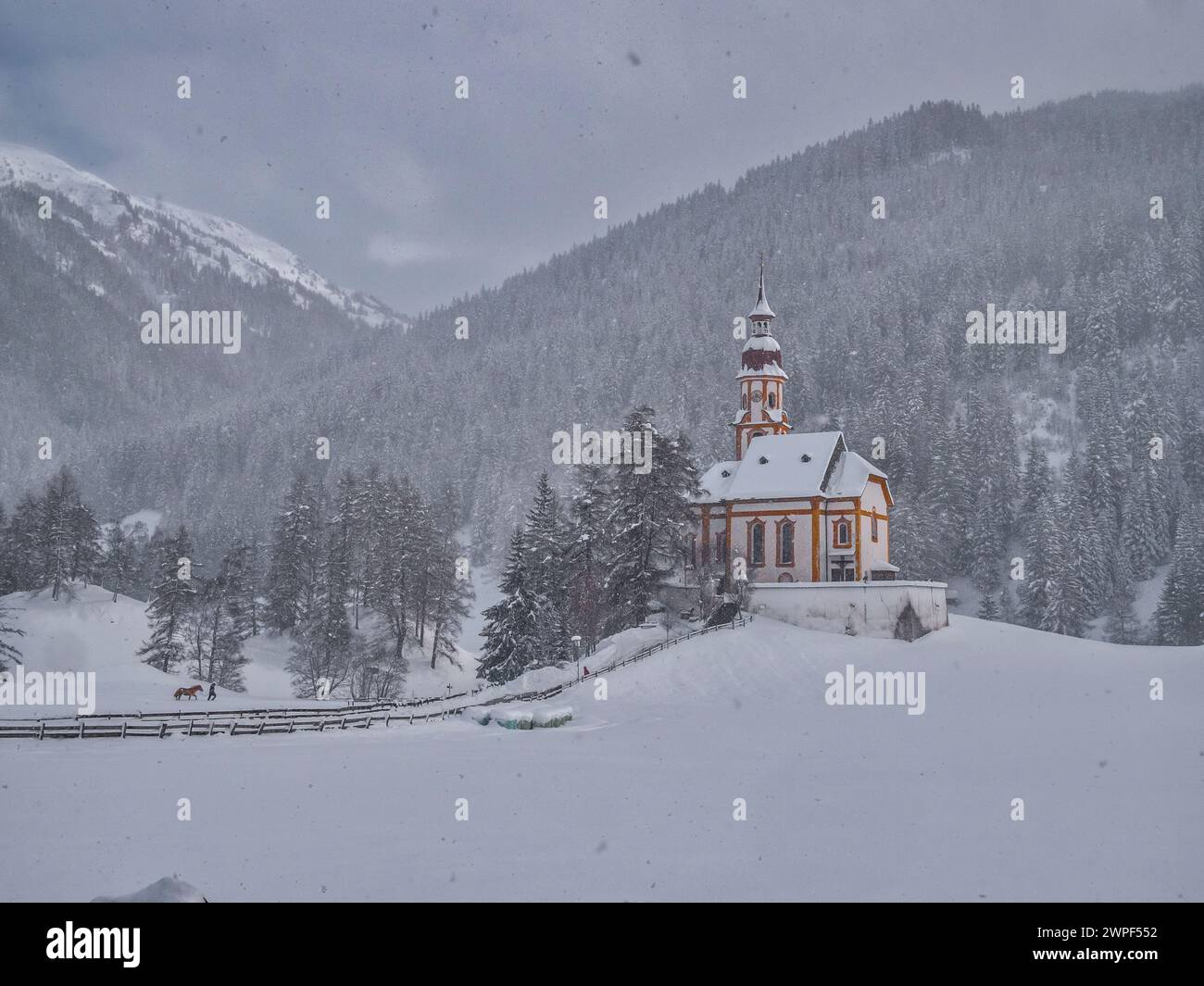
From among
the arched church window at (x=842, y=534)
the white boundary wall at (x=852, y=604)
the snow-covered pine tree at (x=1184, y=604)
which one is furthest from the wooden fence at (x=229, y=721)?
the snow-covered pine tree at (x=1184, y=604)

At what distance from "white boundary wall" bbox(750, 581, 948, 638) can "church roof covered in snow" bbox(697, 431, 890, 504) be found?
22.4 feet

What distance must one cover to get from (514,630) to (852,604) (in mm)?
17953

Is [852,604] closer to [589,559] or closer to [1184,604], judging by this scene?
[589,559]

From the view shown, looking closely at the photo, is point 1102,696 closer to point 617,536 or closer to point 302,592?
point 617,536

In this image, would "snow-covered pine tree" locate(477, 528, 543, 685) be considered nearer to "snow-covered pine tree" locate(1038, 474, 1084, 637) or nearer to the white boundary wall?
the white boundary wall

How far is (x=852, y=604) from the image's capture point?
154 ft

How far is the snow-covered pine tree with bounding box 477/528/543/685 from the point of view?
52938mm

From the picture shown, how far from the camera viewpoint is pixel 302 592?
7481cm

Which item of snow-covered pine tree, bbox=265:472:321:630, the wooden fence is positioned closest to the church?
the wooden fence

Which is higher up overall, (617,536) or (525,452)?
(525,452)

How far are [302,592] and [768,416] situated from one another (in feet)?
122

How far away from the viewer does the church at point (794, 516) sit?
175 feet

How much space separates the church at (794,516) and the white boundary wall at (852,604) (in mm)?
3873
